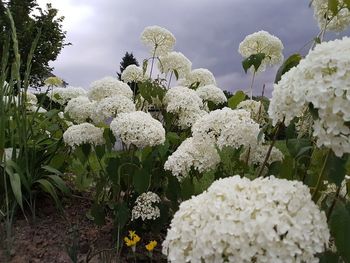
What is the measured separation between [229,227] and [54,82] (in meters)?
4.31

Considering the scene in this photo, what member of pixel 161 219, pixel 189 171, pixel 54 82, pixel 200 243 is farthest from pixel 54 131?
pixel 200 243

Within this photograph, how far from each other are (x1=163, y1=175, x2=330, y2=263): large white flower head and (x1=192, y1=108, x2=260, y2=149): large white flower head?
0.82 meters

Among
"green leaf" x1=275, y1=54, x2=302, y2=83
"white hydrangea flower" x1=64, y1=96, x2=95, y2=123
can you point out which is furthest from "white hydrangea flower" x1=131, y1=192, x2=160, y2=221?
"green leaf" x1=275, y1=54, x2=302, y2=83

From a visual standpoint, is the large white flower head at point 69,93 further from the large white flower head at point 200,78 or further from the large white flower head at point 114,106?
the large white flower head at point 114,106

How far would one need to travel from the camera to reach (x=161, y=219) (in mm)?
3010

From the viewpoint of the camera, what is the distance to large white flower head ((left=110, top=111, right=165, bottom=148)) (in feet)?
8.85

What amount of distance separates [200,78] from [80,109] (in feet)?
4.20

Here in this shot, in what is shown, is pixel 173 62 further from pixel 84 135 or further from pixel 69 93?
pixel 69 93

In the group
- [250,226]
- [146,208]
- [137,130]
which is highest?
[137,130]

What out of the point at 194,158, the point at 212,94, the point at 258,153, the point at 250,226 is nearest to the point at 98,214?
the point at 194,158

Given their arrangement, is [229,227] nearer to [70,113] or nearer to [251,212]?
[251,212]

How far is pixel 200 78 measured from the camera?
14.5 ft

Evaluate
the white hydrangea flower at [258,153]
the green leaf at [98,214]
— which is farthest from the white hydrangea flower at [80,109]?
the white hydrangea flower at [258,153]

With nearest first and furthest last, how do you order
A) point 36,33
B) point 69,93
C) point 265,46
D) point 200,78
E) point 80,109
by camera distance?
point 265,46, point 80,109, point 200,78, point 69,93, point 36,33
